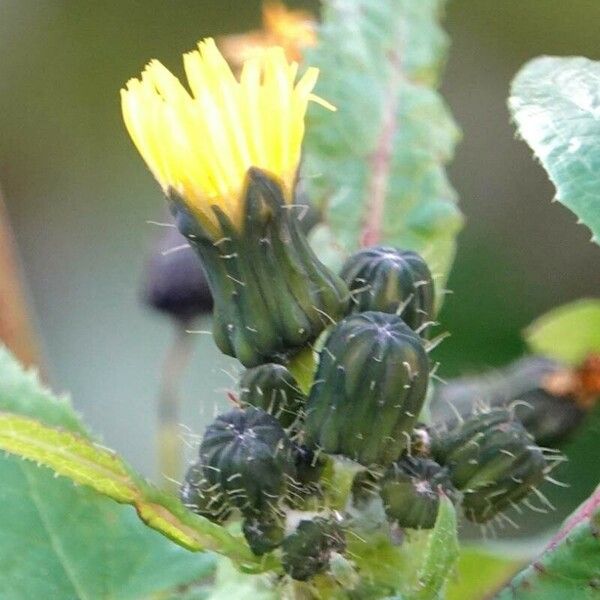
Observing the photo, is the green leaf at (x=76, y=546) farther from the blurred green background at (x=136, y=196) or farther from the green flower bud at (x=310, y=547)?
the blurred green background at (x=136, y=196)

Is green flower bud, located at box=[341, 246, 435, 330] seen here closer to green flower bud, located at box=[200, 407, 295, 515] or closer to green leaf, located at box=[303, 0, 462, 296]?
green flower bud, located at box=[200, 407, 295, 515]

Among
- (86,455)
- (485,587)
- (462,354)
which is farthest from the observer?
(462,354)

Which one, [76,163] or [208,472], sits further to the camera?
[76,163]

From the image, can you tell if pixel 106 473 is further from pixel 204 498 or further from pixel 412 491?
pixel 412 491

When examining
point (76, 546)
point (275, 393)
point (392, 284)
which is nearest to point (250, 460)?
point (275, 393)

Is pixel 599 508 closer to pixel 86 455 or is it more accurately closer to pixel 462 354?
pixel 86 455

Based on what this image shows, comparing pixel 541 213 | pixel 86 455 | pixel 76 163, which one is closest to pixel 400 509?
pixel 86 455
